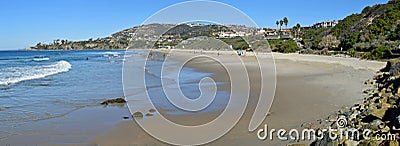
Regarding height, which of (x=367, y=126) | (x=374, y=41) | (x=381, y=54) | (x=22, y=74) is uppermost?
(x=374, y=41)

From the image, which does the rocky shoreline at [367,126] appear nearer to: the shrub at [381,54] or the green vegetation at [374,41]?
the shrub at [381,54]

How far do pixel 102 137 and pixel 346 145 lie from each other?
15.0ft

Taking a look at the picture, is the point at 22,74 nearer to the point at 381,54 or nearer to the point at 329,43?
the point at 381,54

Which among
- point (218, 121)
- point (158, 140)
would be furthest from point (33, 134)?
point (218, 121)

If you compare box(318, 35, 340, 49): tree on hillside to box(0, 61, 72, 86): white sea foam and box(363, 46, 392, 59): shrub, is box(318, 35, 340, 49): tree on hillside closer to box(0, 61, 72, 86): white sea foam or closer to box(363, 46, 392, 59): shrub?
box(363, 46, 392, 59): shrub

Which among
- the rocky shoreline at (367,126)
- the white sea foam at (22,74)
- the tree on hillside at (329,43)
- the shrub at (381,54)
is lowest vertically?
the white sea foam at (22,74)

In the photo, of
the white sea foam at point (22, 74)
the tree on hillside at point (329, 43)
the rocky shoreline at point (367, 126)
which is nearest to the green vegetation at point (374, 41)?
the tree on hillside at point (329, 43)

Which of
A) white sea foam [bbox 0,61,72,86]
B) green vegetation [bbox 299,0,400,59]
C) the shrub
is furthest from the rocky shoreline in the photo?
green vegetation [bbox 299,0,400,59]

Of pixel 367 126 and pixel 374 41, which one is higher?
pixel 374 41

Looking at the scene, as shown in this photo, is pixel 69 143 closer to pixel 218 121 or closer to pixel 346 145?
pixel 218 121

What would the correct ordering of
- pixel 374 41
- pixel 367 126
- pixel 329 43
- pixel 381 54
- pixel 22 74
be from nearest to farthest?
pixel 367 126
pixel 22 74
pixel 381 54
pixel 374 41
pixel 329 43

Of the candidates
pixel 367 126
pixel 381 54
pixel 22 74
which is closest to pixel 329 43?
pixel 381 54

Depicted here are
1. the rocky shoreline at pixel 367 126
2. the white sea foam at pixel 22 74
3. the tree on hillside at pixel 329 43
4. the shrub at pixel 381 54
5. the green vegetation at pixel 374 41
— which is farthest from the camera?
the tree on hillside at pixel 329 43

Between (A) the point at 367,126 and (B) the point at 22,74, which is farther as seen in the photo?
(B) the point at 22,74
